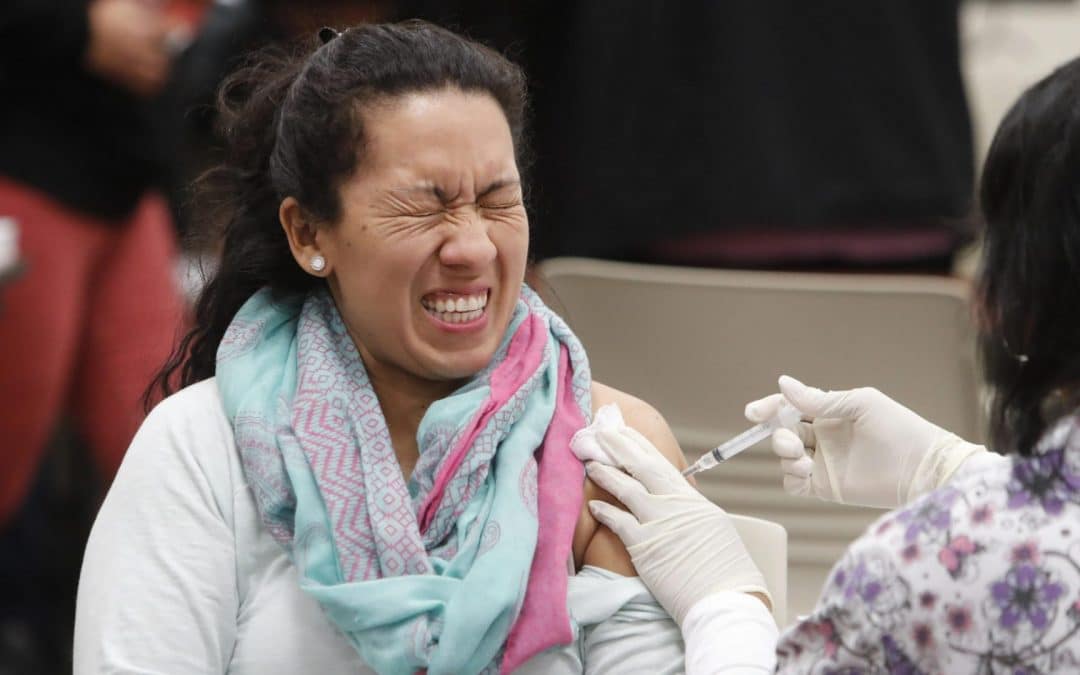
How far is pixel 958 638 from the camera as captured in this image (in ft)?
4.58

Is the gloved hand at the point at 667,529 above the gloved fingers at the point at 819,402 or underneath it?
underneath

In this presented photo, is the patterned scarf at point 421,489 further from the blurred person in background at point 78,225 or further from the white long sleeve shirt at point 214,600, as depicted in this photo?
the blurred person in background at point 78,225

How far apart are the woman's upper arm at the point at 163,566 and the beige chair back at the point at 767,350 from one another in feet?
2.91

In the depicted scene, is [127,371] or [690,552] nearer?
[690,552]

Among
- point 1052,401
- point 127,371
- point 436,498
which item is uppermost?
point 1052,401

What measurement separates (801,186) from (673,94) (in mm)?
277

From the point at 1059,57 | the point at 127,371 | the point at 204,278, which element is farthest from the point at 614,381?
the point at 1059,57

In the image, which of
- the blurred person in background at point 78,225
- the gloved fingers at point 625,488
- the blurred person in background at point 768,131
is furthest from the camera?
the blurred person in background at point 78,225

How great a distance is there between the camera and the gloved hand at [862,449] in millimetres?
1841

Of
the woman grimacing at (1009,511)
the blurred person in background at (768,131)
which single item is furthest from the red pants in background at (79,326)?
the woman grimacing at (1009,511)

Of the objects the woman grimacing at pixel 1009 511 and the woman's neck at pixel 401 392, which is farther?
the woman's neck at pixel 401 392

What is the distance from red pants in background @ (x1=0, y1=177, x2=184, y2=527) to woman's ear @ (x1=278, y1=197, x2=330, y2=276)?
1.26m

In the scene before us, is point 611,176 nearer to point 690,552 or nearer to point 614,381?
point 614,381

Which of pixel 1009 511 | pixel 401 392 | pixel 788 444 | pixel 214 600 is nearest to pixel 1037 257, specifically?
pixel 1009 511
